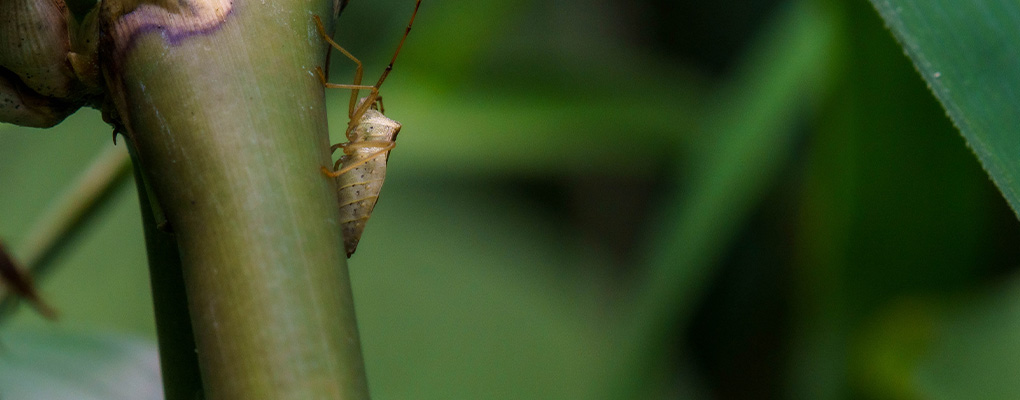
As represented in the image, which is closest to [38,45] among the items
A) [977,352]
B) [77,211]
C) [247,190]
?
[247,190]

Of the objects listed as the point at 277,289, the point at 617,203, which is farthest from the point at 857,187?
the point at 277,289

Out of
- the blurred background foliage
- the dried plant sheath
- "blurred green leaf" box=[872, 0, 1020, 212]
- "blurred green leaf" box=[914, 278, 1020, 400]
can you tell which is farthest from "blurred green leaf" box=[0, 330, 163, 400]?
"blurred green leaf" box=[914, 278, 1020, 400]

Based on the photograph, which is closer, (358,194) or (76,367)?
(358,194)

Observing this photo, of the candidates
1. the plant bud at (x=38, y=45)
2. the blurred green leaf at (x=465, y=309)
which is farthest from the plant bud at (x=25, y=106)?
the blurred green leaf at (x=465, y=309)

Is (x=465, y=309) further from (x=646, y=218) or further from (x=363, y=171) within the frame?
(x=363, y=171)

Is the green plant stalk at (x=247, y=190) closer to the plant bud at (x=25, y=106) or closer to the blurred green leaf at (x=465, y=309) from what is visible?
the plant bud at (x=25, y=106)

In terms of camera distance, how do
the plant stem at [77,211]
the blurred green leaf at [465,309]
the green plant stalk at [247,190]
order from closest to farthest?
the green plant stalk at [247,190] < the plant stem at [77,211] < the blurred green leaf at [465,309]

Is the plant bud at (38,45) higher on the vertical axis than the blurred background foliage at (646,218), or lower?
higher
